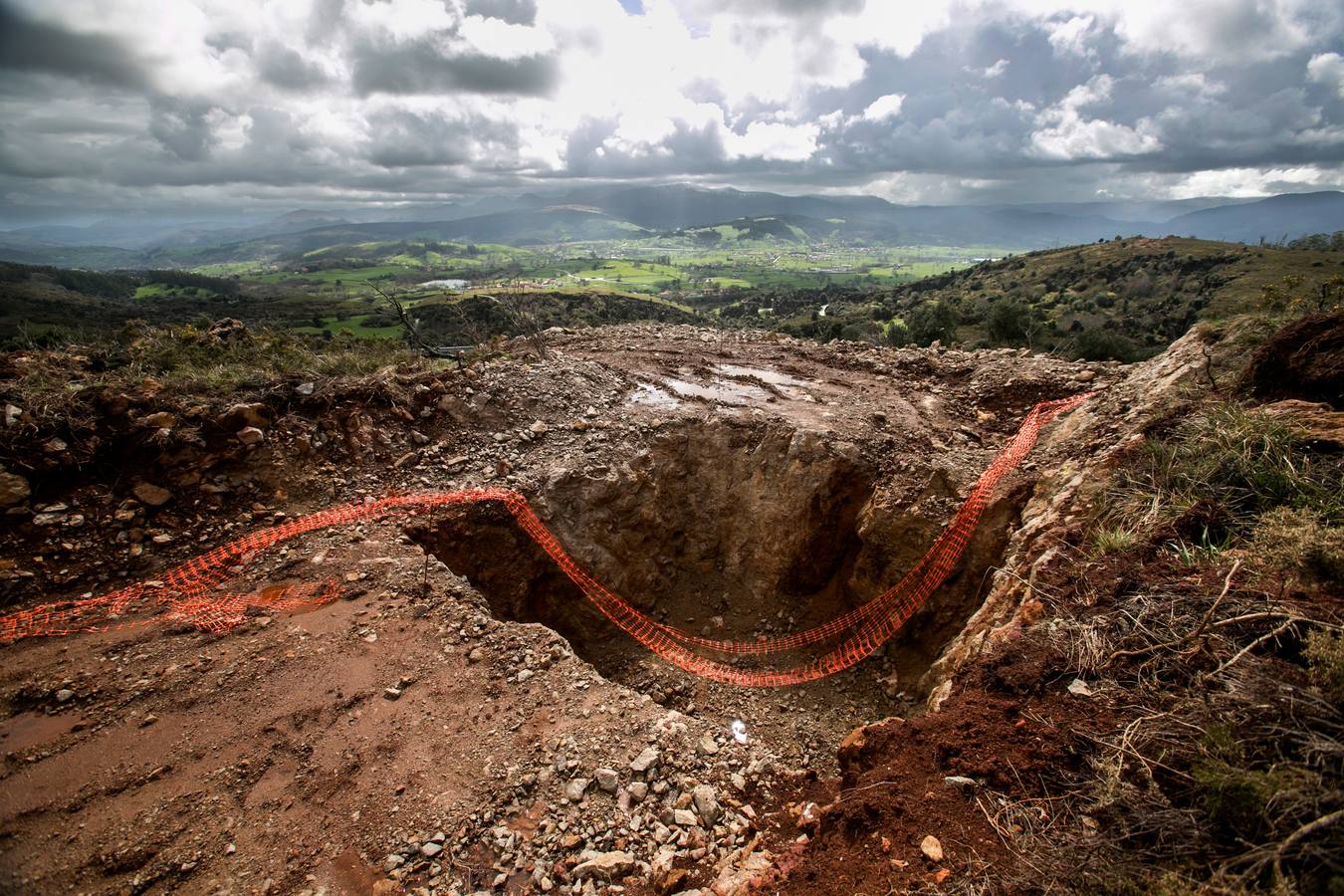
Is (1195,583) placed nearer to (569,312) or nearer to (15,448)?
(15,448)

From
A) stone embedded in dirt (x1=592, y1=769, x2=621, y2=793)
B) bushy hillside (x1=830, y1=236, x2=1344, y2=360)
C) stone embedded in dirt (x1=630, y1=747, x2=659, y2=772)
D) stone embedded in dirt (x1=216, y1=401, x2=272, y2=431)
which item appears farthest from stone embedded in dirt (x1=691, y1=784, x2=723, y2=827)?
bushy hillside (x1=830, y1=236, x2=1344, y2=360)

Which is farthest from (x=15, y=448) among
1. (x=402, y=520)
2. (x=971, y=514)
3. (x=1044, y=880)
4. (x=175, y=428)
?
(x=971, y=514)

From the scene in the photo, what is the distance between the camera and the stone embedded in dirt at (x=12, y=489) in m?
7.38

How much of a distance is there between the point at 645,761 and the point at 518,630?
2751 mm

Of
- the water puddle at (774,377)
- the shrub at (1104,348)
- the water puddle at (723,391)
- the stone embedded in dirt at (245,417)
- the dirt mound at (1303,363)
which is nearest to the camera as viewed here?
the dirt mound at (1303,363)

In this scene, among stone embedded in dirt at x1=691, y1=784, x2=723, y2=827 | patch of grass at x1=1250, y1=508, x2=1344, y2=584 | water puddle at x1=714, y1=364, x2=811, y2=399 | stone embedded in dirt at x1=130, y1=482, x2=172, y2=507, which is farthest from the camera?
water puddle at x1=714, y1=364, x2=811, y2=399

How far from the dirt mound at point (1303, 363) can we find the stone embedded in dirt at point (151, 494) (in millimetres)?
15147

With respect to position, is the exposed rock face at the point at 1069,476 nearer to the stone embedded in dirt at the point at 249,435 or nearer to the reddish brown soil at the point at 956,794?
the reddish brown soil at the point at 956,794

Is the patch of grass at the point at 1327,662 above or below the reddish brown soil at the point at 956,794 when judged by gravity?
above

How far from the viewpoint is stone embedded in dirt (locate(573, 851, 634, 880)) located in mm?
4781

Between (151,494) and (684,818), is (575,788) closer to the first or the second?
(684,818)

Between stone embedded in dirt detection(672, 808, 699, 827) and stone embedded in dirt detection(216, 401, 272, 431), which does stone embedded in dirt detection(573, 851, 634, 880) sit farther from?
stone embedded in dirt detection(216, 401, 272, 431)

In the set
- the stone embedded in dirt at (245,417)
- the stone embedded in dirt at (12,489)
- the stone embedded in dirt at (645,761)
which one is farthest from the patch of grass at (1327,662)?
the stone embedded in dirt at (12,489)

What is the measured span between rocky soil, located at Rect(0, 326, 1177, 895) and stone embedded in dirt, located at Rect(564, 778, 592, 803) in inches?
2.0
